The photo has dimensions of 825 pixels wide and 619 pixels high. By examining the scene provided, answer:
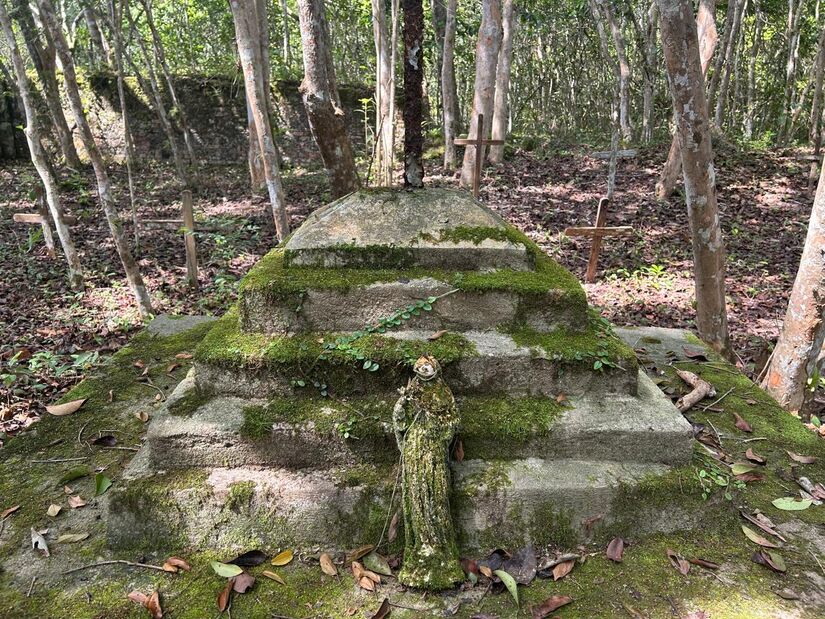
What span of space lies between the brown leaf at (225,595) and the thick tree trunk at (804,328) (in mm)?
3853

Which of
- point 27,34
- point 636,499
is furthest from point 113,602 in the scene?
point 27,34

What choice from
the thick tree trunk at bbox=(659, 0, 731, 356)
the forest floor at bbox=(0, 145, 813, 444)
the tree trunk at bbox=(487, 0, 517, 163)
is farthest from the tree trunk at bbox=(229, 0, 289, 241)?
the tree trunk at bbox=(487, 0, 517, 163)

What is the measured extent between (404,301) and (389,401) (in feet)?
1.77

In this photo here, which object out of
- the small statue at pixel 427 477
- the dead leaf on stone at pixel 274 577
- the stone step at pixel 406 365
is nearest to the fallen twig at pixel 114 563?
the dead leaf on stone at pixel 274 577

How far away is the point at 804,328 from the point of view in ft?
12.2

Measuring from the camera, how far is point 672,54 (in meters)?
→ 3.77

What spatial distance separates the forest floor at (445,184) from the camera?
18.4 feet

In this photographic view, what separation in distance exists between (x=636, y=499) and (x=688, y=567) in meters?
0.33

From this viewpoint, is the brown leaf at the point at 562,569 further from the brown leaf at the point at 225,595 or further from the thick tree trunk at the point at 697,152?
the thick tree trunk at the point at 697,152

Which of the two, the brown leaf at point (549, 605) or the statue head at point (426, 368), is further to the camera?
the statue head at point (426, 368)

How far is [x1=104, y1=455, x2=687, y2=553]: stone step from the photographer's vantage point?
8.10 feet

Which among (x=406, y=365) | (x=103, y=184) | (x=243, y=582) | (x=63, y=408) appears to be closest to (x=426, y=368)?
(x=406, y=365)

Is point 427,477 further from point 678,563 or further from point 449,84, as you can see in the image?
point 449,84

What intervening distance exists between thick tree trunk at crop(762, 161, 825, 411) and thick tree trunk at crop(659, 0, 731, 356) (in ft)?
2.02
